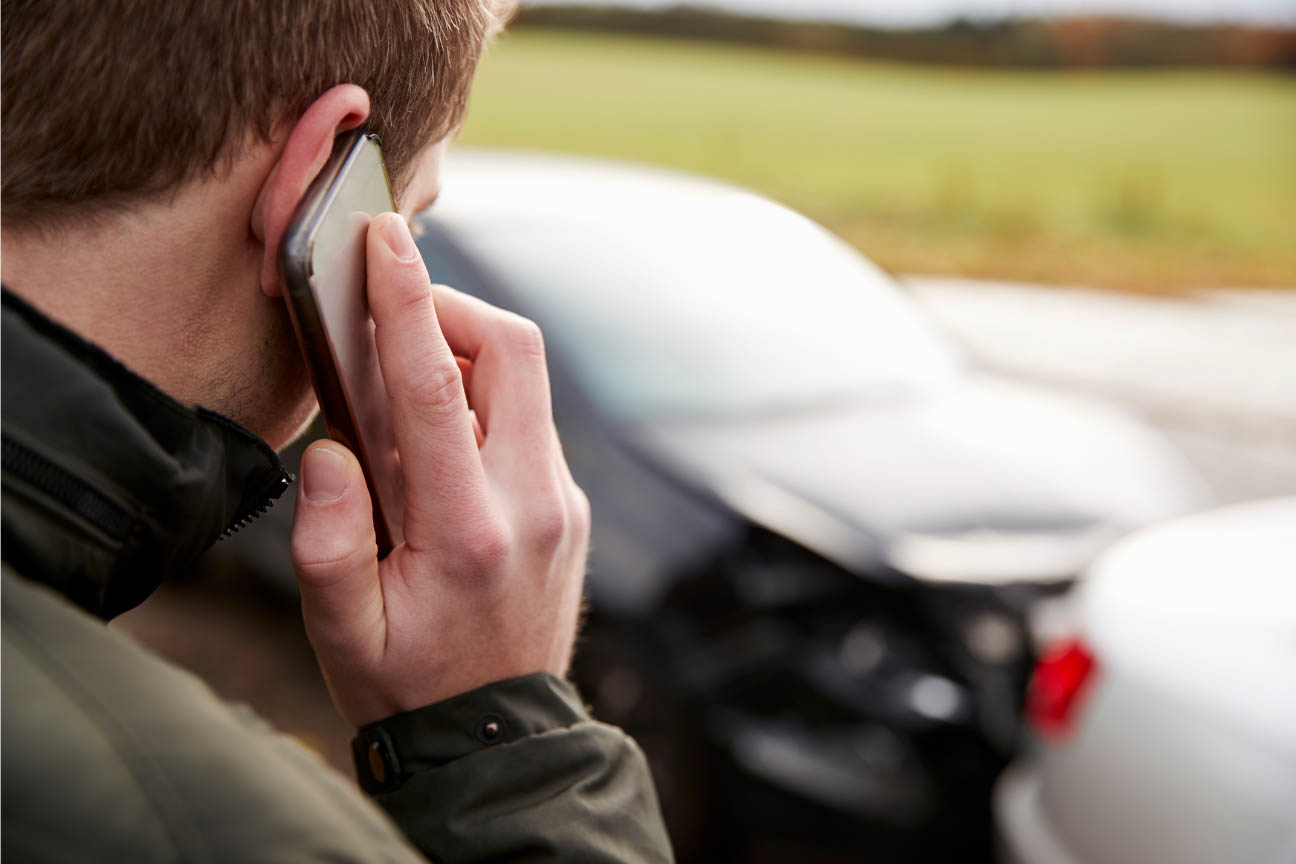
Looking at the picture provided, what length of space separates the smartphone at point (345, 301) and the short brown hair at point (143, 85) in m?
0.07

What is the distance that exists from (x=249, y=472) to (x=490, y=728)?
13.9 inches

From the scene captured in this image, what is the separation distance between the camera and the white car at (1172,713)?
1934mm

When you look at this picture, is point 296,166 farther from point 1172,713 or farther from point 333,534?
point 1172,713

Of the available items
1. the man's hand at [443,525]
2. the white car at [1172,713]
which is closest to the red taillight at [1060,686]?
the white car at [1172,713]

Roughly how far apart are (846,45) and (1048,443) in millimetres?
31318

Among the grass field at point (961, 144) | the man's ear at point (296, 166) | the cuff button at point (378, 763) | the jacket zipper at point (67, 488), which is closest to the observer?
the jacket zipper at point (67, 488)

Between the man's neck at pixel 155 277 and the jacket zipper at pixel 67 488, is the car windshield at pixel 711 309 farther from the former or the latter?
the jacket zipper at pixel 67 488

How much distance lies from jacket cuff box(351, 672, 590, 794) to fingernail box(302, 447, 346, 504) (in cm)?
25

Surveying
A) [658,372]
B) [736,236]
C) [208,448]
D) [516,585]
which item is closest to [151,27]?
[208,448]

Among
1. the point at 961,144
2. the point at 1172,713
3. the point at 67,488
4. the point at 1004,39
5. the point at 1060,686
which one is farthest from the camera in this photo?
the point at 1004,39

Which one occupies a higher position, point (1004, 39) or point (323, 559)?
point (323, 559)

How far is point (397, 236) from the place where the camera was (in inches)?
42.7

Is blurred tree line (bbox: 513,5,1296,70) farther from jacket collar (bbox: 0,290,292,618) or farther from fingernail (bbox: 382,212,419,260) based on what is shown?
jacket collar (bbox: 0,290,292,618)

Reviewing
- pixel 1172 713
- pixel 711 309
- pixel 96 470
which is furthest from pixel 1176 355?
pixel 96 470
